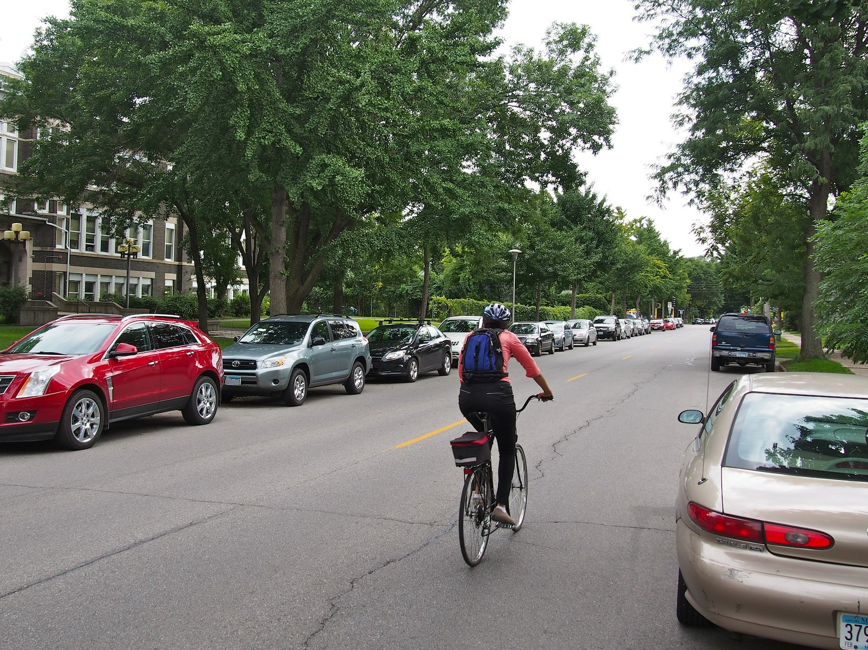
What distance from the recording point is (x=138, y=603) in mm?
4156

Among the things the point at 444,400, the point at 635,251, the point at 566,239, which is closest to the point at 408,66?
the point at 444,400

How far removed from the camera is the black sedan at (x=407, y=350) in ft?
61.1

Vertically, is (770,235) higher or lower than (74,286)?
higher

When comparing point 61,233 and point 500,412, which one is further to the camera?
point 61,233

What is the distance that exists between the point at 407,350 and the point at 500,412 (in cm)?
1395

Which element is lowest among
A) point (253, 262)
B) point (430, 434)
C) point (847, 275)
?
point (430, 434)

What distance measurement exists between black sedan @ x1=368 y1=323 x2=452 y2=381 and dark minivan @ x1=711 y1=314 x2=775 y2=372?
335 inches

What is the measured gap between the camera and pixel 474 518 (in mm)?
4895

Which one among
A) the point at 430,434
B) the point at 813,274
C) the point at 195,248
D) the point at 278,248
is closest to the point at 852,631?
the point at 430,434

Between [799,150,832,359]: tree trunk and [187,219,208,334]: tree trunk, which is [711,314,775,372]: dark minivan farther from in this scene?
[187,219,208,334]: tree trunk

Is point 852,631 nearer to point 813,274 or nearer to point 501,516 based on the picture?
point 501,516

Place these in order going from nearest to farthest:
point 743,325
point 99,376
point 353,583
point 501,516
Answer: point 353,583 < point 501,516 < point 99,376 < point 743,325

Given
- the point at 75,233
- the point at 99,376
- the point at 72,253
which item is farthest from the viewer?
the point at 75,233

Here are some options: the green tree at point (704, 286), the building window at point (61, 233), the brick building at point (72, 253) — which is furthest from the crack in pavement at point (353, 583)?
the green tree at point (704, 286)
